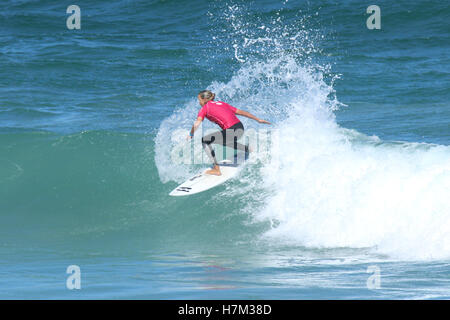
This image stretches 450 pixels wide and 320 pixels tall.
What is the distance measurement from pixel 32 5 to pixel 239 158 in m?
19.6

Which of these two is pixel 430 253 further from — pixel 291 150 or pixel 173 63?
pixel 173 63

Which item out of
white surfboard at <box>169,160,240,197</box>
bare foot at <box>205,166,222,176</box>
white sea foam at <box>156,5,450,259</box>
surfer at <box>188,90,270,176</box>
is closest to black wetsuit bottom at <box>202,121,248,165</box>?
surfer at <box>188,90,270,176</box>

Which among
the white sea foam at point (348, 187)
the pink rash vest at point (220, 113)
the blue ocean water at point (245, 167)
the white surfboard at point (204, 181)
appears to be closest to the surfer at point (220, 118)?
the pink rash vest at point (220, 113)

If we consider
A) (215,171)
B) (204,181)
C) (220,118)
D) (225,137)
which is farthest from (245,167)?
(220,118)

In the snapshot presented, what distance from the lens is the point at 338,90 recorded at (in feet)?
56.8

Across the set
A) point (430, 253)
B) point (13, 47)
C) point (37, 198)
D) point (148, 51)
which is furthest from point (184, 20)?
point (430, 253)

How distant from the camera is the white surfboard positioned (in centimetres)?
988

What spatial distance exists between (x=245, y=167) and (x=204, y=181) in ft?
2.58

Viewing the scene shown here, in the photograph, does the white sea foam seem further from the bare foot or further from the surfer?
the surfer

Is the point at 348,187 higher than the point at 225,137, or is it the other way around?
the point at 225,137

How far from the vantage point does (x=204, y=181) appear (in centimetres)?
998

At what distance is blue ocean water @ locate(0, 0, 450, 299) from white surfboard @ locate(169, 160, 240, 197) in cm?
29

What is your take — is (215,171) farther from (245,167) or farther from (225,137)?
(225,137)

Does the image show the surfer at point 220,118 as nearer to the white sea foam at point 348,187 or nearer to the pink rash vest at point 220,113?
the pink rash vest at point 220,113
